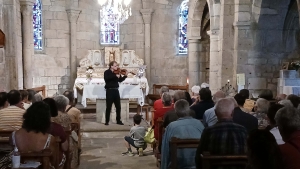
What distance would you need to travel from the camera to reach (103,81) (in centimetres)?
1016

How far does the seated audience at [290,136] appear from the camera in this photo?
2.26 meters

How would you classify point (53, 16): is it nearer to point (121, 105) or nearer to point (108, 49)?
point (108, 49)

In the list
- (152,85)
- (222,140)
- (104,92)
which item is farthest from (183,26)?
(222,140)

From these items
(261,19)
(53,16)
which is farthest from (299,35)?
(53,16)

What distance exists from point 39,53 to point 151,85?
4113 millimetres

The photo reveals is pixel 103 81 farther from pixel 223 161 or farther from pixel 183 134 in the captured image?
pixel 223 161

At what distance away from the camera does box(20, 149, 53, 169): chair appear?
8.96ft

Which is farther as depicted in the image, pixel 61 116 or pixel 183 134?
pixel 61 116

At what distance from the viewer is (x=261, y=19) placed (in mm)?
8359

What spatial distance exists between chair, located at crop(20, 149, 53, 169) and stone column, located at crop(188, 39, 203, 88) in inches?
388

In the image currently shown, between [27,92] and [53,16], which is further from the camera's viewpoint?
[53,16]

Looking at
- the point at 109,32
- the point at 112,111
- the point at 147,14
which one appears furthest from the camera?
the point at 109,32

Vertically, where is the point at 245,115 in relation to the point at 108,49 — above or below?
below

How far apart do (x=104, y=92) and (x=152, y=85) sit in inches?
162
